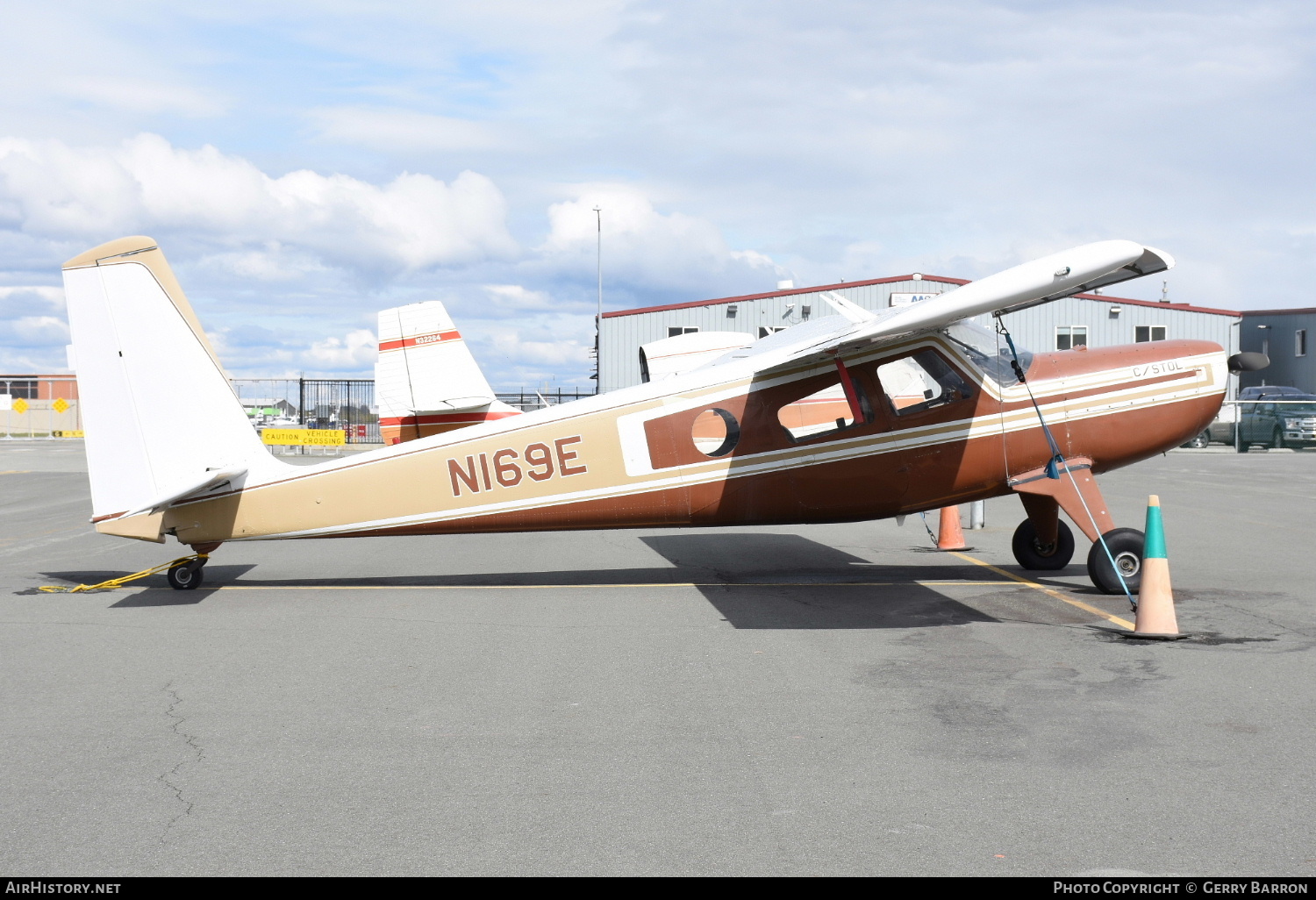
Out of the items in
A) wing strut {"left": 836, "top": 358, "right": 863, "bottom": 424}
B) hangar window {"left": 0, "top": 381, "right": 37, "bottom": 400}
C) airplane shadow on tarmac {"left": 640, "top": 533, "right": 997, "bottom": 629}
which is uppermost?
hangar window {"left": 0, "top": 381, "right": 37, "bottom": 400}

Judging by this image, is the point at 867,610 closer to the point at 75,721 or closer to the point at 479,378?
the point at 75,721

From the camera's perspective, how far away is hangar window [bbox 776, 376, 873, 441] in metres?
9.06

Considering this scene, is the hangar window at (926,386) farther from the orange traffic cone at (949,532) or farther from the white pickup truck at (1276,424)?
the white pickup truck at (1276,424)

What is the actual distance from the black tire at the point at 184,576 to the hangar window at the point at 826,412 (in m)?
5.59

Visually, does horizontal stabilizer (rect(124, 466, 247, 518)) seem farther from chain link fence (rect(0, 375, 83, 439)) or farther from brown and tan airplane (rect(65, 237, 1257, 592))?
chain link fence (rect(0, 375, 83, 439))

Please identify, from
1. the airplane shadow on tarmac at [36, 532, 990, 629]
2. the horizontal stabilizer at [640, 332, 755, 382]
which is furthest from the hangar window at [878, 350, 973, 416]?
the horizontal stabilizer at [640, 332, 755, 382]

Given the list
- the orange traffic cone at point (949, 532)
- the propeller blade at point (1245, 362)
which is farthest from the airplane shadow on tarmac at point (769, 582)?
the propeller blade at point (1245, 362)

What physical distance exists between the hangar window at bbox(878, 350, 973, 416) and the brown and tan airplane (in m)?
0.02

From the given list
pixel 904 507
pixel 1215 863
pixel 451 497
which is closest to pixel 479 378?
pixel 451 497

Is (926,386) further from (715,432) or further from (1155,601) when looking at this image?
(1155,601)

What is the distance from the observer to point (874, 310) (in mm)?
41812

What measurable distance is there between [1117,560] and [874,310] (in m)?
34.2

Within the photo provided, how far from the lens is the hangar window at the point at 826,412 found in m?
9.06

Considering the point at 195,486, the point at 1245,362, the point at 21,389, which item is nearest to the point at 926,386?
the point at 1245,362
